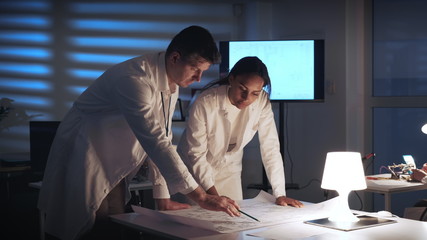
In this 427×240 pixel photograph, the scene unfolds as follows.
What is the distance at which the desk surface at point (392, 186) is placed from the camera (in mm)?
3252

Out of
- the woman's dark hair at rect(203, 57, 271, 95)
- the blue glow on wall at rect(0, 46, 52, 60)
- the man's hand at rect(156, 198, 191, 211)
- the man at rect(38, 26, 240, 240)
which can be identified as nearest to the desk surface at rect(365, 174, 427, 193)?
the woman's dark hair at rect(203, 57, 271, 95)

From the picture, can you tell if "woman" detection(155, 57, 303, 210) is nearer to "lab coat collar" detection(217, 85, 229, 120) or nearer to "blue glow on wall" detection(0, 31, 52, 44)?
"lab coat collar" detection(217, 85, 229, 120)

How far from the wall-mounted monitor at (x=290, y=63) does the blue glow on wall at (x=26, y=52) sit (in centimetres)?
179

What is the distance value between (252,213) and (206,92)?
2.25ft

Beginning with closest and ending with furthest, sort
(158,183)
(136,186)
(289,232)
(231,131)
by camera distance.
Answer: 1. (289,232)
2. (158,183)
3. (231,131)
4. (136,186)

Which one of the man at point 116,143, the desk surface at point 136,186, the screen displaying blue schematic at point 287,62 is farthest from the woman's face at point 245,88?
the screen displaying blue schematic at point 287,62

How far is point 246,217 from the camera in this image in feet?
6.85

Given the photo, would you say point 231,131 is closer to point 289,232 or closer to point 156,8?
point 289,232

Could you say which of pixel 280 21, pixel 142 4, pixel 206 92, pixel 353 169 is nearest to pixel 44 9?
pixel 142 4

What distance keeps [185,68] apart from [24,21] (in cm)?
376

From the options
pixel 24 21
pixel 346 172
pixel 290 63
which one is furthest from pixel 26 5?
pixel 346 172

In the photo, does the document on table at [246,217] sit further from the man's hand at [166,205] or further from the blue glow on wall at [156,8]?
the blue glow on wall at [156,8]

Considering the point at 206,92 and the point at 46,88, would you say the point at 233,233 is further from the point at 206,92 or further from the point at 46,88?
the point at 46,88

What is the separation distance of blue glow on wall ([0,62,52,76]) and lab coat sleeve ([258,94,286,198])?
3.25 meters
